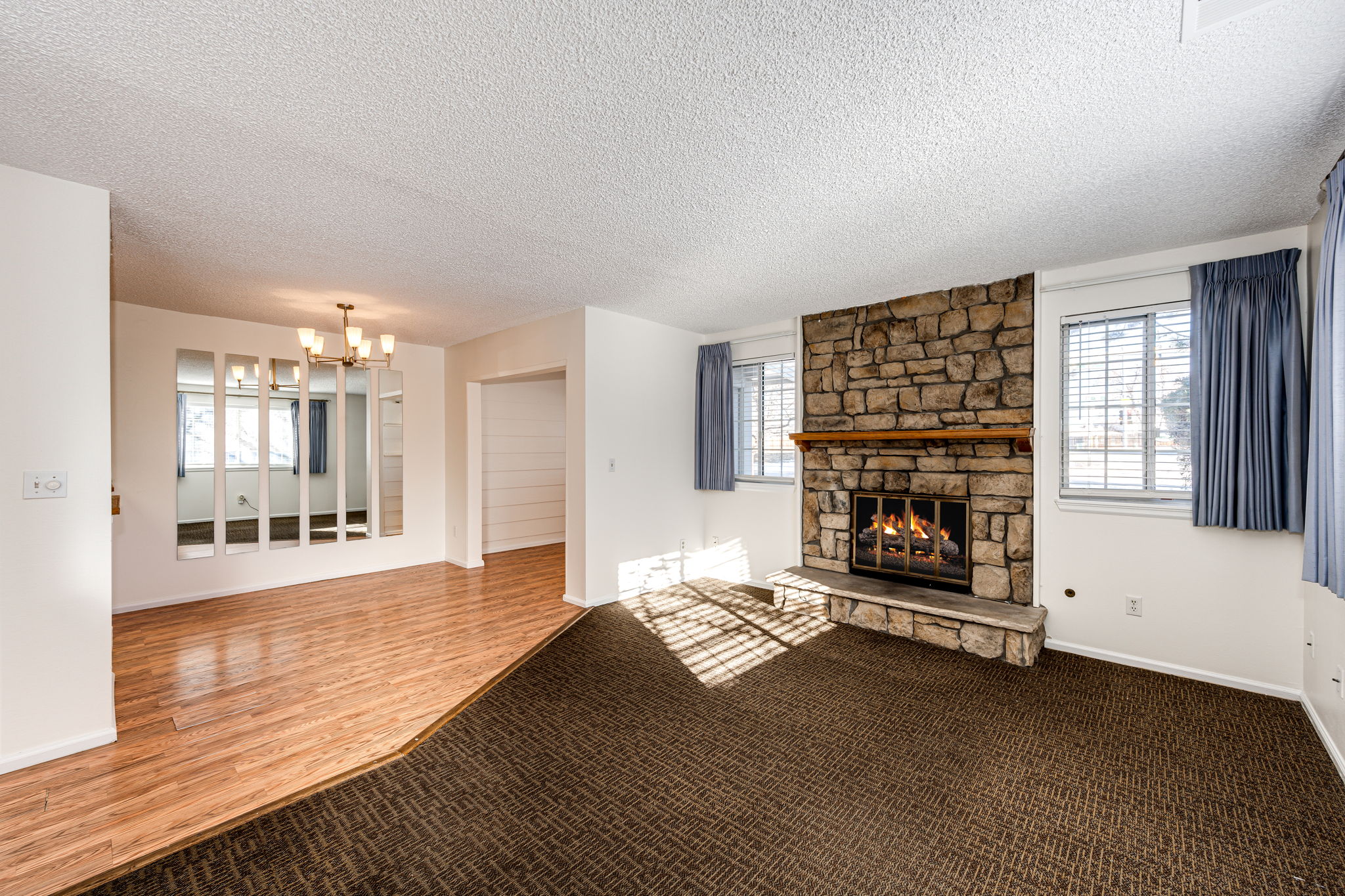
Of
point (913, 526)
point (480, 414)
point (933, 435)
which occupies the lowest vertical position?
point (913, 526)

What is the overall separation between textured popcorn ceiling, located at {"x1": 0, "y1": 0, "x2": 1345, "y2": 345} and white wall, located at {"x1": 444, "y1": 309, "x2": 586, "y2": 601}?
135 cm

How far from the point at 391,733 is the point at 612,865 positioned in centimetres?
147

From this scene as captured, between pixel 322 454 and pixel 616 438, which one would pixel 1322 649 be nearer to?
pixel 616 438

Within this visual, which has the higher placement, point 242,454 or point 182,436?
point 182,436

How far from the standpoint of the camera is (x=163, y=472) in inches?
188

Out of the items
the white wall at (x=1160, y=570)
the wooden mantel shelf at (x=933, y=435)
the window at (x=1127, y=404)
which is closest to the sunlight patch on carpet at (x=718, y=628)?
the wooden mantel shelf at (x=933, y=435)

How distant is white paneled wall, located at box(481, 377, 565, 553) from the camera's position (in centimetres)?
721

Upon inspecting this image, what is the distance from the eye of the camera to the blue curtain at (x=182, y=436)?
4852mm

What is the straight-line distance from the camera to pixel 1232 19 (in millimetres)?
1579

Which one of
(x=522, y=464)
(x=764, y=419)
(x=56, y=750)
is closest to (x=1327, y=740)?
(x=764, y=419)

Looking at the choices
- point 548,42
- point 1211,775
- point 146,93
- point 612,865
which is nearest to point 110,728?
point 612,865

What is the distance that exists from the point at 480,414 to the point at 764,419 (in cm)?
329

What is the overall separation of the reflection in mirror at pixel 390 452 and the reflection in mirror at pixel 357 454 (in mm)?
136

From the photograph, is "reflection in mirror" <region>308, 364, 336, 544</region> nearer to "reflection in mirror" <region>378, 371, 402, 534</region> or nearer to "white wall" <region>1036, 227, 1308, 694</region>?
"reflection in mirror" <region>378, 371, 402, 534</region>
